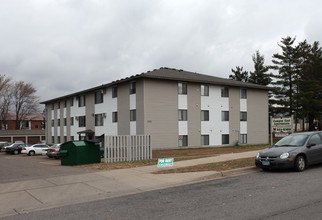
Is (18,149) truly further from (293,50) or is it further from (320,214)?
(293,50)

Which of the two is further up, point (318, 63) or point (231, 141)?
point (318, 63)

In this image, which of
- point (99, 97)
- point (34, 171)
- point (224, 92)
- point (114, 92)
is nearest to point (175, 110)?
point (114, 92)

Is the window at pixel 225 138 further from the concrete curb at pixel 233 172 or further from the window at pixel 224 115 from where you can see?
the concrete curb at pixel 233 172

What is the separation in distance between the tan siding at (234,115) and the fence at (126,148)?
20.2 m

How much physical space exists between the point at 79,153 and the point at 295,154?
10480mm

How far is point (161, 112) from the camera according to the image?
100 ft

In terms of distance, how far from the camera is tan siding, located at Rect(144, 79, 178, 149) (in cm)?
2973

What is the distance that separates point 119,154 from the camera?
54.6 feet

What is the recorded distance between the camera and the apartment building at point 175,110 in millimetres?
30219

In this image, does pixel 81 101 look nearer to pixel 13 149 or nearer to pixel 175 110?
pixel 13 149

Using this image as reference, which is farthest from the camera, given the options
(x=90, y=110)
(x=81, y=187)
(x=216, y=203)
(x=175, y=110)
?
(x=90, y=110)

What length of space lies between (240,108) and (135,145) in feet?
74.2

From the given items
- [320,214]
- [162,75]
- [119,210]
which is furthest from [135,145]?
[162,75]

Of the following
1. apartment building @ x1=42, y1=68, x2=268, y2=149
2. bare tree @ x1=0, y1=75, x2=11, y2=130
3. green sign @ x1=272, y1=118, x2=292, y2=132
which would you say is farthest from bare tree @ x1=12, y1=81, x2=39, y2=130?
green sign @ x1=272, y1=118, x2=292, y2=132
